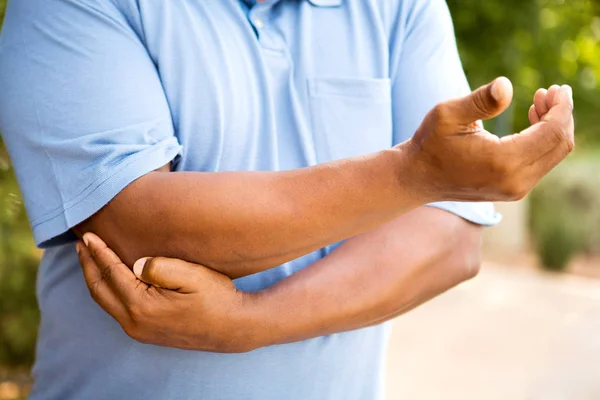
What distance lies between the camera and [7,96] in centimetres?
121

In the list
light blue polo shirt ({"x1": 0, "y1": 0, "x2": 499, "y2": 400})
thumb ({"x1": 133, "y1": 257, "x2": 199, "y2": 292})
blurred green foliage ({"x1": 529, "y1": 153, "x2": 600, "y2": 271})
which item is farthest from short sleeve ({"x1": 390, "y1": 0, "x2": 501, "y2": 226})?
blurred green foliage ({"x1": 529, "y1": 153, "x2": 600, "y2": 271})

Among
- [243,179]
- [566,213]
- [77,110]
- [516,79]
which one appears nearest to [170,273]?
[243,179]

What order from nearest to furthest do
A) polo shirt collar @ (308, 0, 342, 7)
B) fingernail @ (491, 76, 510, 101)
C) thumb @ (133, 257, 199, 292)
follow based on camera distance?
fingernail @ (491, 76, 510, 101)
thumb @ (133, 257, 199, 292)
polo shirt collar @ (308, 0, 342, 7)

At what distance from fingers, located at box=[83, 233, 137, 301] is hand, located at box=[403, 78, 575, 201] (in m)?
0.43

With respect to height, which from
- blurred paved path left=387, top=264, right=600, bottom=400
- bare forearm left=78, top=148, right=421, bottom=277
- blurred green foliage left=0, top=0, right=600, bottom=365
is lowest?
blurred paved path left=387, top=264, right=600, bottom=400

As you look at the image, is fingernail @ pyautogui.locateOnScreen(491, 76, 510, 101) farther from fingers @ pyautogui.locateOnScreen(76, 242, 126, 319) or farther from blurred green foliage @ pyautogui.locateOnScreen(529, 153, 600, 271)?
blurred green foliage @ pyautogui.locateOnScreen(529, 153, 600, 271)

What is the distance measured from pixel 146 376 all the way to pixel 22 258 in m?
2.40

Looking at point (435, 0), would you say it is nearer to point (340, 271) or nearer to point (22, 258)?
point (340, 271)

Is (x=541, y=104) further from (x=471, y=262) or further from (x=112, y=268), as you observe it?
(x=112, y=268)

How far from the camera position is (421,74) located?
140cm

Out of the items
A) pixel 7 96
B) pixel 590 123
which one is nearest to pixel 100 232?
pixel 7 96

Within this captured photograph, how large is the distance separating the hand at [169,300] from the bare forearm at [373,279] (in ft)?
0.16

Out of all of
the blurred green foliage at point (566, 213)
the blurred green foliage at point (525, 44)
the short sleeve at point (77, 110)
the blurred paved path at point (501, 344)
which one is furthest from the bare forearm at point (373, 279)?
the blurred green foliage at point (566, 213)

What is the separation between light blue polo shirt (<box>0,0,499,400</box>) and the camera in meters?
1.17
